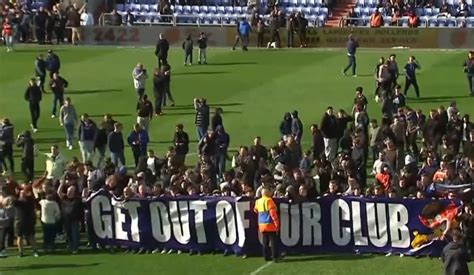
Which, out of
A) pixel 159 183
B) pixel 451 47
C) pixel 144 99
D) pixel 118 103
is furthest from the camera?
pixel 451 47

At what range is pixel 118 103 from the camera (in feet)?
127

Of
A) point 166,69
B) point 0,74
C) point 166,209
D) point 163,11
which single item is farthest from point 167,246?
point 163,11

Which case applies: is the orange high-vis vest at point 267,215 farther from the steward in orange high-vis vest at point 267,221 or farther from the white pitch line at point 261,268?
the white pitch line at point 261,268

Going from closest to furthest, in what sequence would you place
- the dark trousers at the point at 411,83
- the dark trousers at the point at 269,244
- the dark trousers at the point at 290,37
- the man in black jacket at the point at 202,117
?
the dark trousers at the point at 269,244 < the man in black jacket at the point at 202,117 < the dark trousers at the point at 411,83 < the dark trousers at the point at 290,37

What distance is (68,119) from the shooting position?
32125 mm

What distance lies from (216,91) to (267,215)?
18.4 m

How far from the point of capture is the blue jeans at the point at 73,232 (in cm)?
2339

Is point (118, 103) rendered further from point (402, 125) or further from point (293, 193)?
point (293, 193)

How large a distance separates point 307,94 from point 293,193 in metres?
16.8

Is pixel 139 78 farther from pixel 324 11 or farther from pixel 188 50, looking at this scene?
pixel 324 11

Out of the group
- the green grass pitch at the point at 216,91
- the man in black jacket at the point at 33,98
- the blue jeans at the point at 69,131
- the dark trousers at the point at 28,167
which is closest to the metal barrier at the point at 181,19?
the green grass pitch at the point at 216,91

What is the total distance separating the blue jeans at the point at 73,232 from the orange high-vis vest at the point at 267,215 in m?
3.81

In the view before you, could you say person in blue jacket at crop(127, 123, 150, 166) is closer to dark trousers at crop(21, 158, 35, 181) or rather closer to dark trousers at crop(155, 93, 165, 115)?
dark trousers at crop(21, 158, 35, 181)

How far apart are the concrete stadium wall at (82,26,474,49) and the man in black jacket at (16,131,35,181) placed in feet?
72.2
